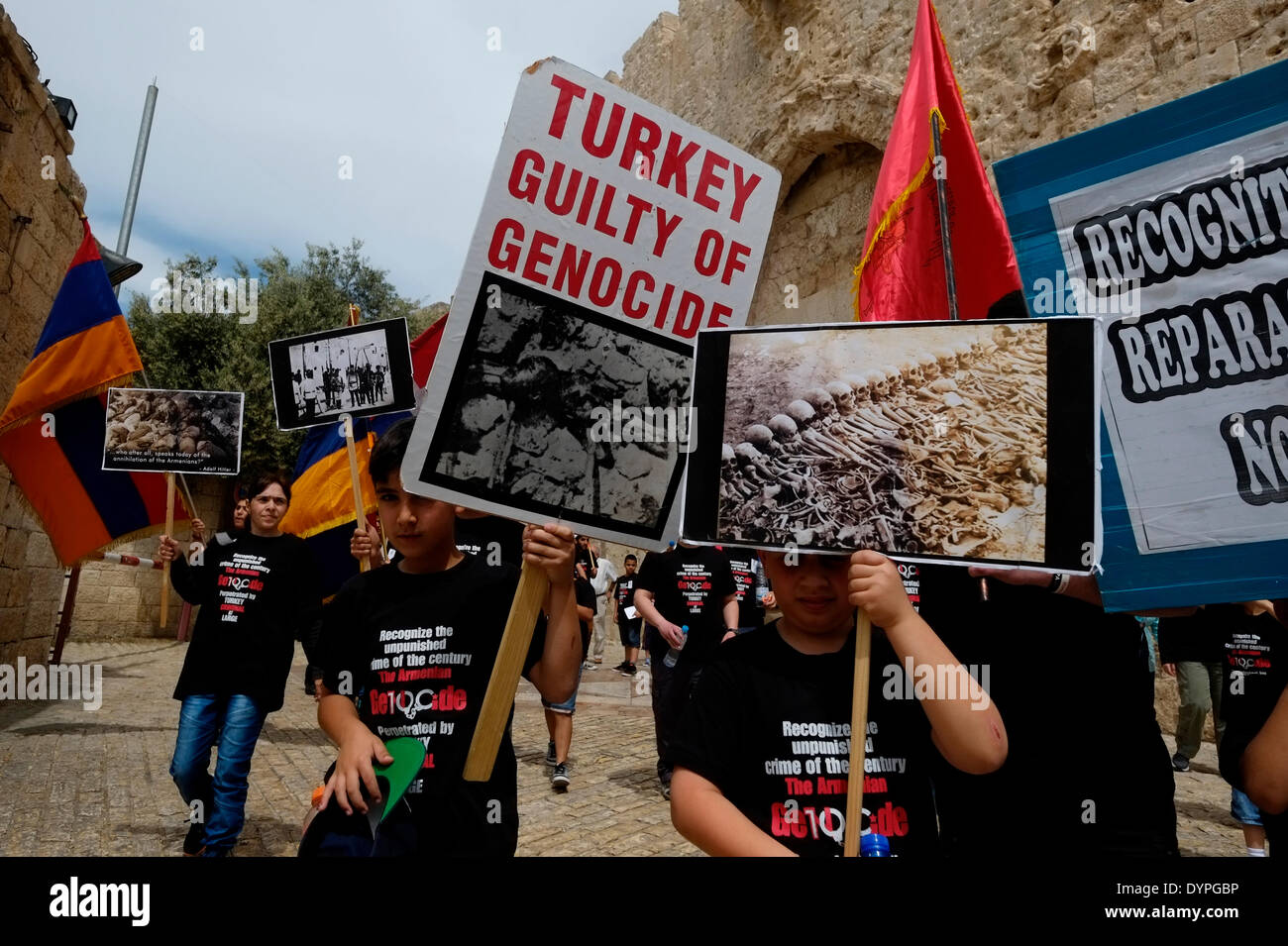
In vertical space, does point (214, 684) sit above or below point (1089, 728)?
below

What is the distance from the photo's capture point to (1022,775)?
70.5 inches

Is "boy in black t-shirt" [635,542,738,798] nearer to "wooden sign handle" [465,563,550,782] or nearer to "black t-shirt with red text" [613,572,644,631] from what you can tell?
"black t-shirt with red text" [613,572,644,631]

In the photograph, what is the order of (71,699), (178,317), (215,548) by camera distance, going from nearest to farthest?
(215,548) → (71,699) → (178,317)

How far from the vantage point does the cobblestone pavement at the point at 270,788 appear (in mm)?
4152

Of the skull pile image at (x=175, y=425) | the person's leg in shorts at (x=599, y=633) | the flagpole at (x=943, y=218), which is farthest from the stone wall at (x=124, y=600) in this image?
the flagpole at (x=943, y=218)

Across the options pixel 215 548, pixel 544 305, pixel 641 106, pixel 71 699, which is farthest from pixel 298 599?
pixel 71 699

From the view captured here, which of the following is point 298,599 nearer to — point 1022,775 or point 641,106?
point 641,106

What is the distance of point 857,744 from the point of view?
1.42m

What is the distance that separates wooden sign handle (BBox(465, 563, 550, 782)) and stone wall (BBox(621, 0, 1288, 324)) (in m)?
7.41

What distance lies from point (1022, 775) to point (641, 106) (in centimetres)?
185

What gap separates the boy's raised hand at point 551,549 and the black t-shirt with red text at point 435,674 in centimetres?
29

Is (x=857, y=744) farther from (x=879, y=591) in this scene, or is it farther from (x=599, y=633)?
(x=599, y=633)

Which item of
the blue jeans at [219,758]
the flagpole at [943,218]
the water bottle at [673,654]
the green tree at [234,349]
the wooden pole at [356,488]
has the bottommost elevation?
the blue jeans at [219,758]

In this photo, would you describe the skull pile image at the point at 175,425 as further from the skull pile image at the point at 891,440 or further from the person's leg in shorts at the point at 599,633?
the person's leg in shorts at the point at 599,633
